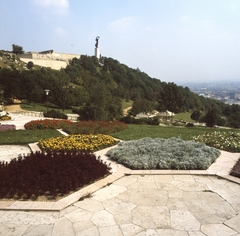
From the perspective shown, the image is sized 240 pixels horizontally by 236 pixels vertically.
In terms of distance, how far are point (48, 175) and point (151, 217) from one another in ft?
8.52

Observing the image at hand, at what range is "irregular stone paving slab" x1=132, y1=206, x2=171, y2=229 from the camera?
4.06 metres

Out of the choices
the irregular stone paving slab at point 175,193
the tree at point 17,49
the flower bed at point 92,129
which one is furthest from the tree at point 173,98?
the tree at point 17,49

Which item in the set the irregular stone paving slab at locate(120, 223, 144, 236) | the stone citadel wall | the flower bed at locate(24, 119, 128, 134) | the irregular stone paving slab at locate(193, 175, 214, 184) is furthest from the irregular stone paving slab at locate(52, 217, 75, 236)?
the stone citadel wall

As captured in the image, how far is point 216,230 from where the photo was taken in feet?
A: 12.8

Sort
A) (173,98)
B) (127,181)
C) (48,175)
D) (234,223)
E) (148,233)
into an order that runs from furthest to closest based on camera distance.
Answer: (173,98) → (127,181) → (48,175) → (234,223) → (148,233)

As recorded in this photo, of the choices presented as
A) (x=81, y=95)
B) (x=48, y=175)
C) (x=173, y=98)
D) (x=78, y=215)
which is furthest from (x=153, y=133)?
(x=81, y=95)

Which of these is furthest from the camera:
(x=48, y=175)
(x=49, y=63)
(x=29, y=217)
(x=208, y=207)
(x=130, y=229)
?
(x=49, y=63)

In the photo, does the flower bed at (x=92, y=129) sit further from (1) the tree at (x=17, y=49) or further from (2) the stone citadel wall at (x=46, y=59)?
(1) the tree at (x=17, y=49)

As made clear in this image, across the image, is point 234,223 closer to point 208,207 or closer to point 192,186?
point 208,207

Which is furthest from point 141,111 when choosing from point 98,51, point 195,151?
point 98,51

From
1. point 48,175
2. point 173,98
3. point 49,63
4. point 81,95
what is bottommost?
point 48,175

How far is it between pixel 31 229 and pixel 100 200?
1.47 m

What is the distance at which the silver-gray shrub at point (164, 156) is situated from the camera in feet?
22.5

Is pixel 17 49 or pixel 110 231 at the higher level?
pixel 17 49
